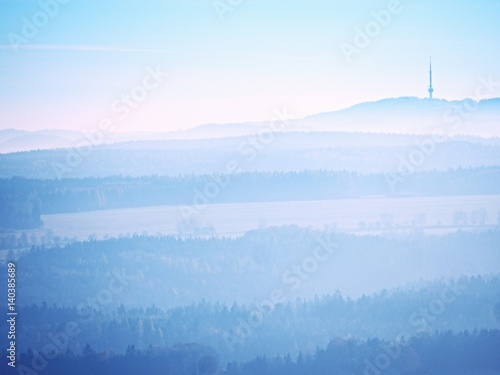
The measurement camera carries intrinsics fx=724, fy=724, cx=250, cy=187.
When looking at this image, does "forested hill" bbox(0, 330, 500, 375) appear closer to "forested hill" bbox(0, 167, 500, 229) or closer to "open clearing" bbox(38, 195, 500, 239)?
"open clearing" bbox(38, 195, 500, 239)
